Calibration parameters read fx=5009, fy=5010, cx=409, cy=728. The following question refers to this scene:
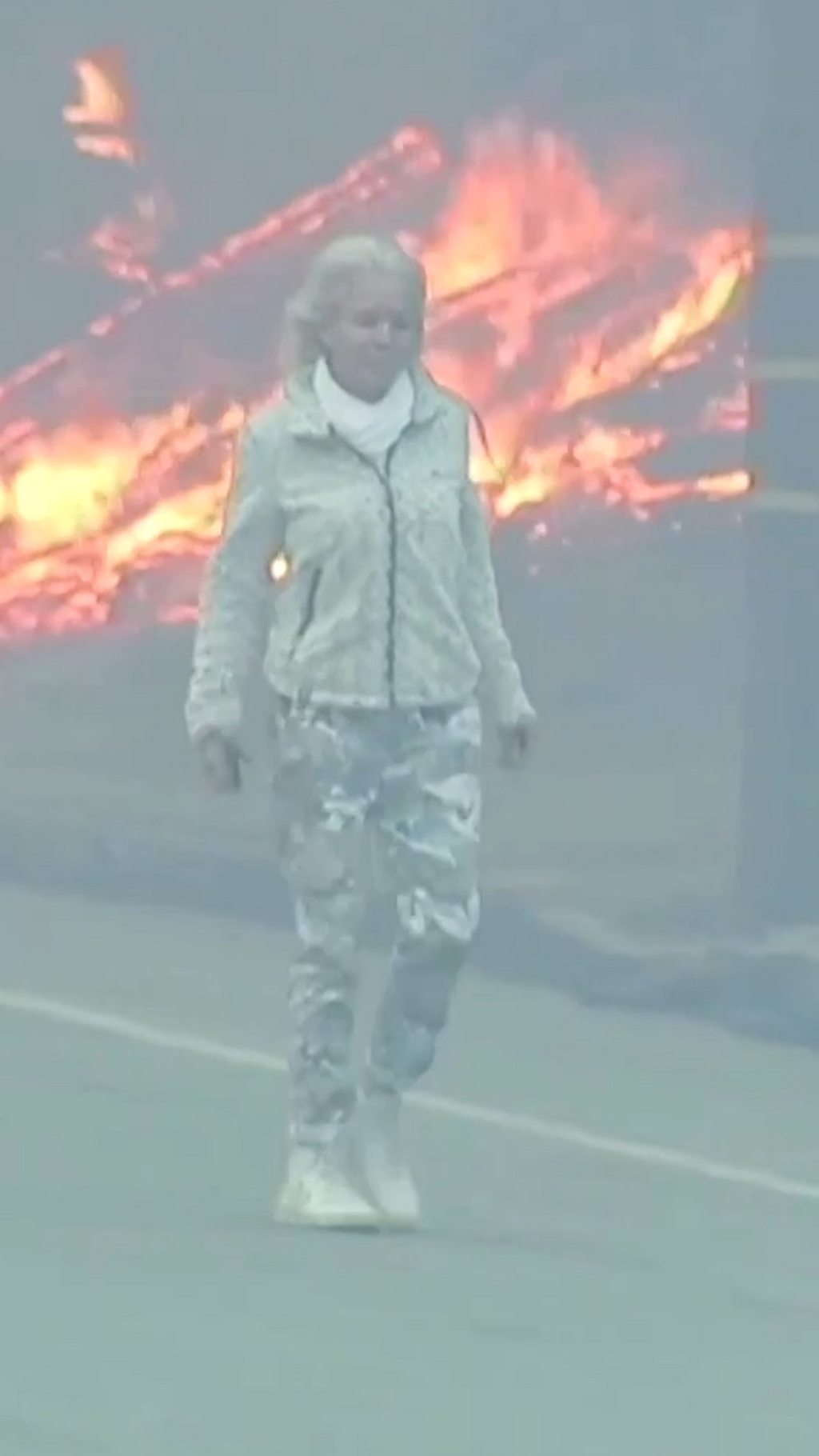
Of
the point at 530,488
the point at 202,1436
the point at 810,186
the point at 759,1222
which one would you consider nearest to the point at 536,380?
the point at 530,488

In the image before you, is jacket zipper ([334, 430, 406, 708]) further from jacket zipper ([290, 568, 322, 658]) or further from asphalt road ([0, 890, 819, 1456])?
asphalt road ([0, 890, 819, 1456])

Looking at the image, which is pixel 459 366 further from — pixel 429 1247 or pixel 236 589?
pixel 429 1247

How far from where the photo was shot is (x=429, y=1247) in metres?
8.61

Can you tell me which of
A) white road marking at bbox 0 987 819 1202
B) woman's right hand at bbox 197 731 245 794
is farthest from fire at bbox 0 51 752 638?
woman's right hand at bbox 197 731 245 794

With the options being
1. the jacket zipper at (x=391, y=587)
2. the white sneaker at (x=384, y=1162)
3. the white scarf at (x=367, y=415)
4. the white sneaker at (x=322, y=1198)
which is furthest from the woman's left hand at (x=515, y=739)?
the white sneaker at (x=322, y=1198)

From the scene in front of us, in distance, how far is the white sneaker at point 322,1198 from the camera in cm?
870

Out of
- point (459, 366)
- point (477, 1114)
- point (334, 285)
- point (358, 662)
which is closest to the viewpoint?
point (358, 662)

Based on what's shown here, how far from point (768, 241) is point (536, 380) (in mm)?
896

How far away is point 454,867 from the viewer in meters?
8.66

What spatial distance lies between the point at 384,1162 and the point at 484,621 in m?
0.97

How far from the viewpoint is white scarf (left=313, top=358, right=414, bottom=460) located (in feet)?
28.2

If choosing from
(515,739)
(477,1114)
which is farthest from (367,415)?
(477,1114)

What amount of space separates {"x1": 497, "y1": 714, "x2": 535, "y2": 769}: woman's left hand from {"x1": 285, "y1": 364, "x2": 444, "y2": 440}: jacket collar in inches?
21.6

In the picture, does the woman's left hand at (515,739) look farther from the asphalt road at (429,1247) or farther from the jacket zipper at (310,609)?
the asphalt road at (429,1247)
